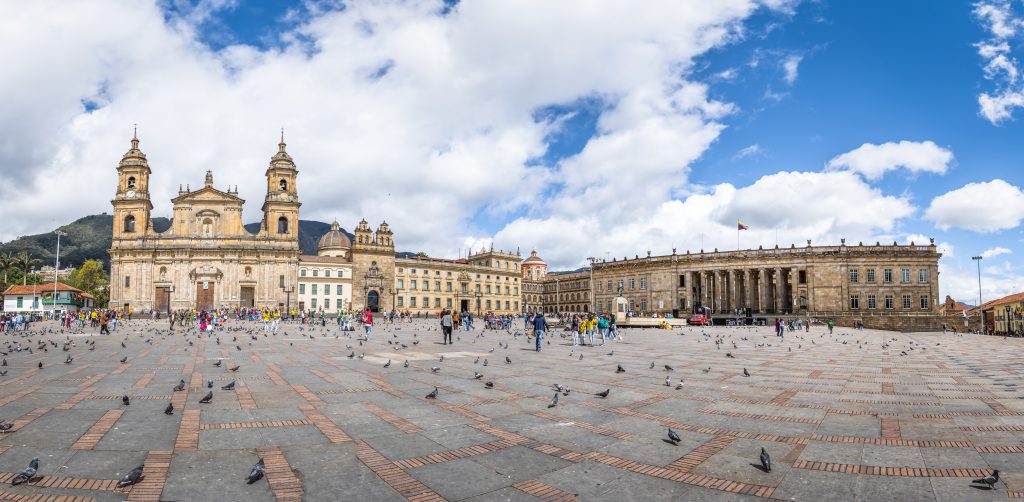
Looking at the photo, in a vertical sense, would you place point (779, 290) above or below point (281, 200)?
below

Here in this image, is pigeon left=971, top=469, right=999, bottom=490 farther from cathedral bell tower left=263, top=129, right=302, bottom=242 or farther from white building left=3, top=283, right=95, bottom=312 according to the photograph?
white building left=3, top=283, right=95, bottom=312

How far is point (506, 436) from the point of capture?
22.8ft

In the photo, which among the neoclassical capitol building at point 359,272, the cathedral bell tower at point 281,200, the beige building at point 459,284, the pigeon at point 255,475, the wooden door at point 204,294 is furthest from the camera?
the beige building at point 459,284

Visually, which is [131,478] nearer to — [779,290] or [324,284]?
[779,290]

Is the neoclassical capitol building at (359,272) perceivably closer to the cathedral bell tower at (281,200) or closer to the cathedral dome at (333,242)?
the cathedral bell tower at (281,200)

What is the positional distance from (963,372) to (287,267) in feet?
235

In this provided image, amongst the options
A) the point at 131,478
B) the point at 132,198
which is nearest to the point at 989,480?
the point at 131,478

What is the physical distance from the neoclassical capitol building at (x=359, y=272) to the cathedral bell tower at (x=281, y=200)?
0.14 meters

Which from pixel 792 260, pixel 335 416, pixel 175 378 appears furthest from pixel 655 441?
pixel 792 260

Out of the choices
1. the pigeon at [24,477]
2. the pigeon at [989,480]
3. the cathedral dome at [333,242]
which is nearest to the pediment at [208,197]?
the cathedral dome at [333,242]

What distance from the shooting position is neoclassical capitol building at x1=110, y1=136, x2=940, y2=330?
2591 inches

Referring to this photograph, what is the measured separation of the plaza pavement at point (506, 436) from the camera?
200 inches

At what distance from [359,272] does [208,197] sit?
73.4 ft

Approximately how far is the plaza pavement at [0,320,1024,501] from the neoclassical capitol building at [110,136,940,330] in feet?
180
